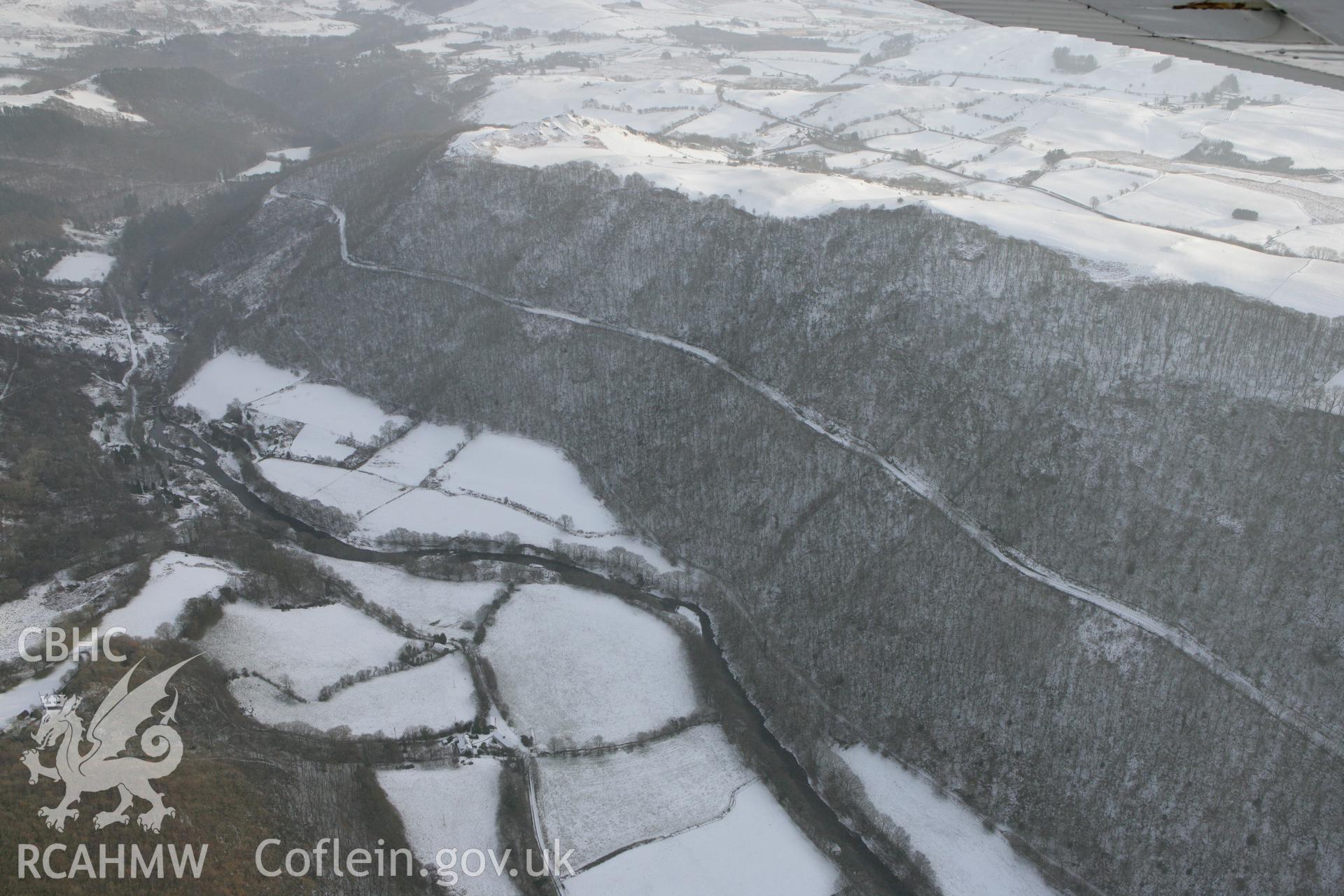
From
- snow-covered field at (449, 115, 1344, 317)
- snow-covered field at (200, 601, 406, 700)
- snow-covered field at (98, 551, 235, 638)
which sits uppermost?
snow-covered field at (449, 115, 1344, 317)

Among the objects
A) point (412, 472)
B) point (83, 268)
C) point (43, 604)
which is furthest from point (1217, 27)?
point (83, 268)

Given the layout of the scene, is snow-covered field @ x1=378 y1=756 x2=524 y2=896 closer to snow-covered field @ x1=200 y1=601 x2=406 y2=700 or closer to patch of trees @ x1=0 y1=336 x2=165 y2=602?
snow-covered field @ x1=200 y1=601 x2=406 y2=700

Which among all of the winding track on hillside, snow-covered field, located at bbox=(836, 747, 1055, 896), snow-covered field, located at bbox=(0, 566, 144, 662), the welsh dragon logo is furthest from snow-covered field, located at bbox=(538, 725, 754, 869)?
snow-covered field, located at bbox=(0, 566, 144, 662)

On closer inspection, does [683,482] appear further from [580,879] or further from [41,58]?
[41,58]

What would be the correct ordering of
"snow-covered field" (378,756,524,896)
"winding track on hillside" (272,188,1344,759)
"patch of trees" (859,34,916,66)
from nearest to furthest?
"snow-covered field" (378,756,524,896), "winding track on hillside" (272,188,1344,759), "patch of trees" (859,34,916,66)

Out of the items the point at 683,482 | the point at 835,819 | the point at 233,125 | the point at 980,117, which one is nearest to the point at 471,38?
the point at 233,125

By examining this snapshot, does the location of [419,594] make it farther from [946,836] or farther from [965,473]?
[965,473]
